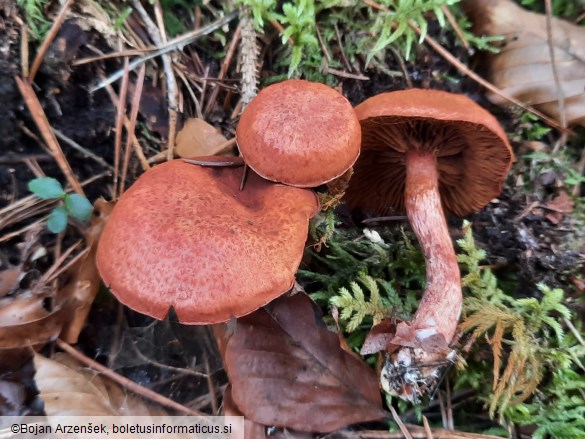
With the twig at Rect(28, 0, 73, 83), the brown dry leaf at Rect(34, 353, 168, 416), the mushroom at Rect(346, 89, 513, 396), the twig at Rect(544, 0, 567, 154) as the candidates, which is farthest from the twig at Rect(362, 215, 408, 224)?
the twig at Rect(28, 0, 73, 83)

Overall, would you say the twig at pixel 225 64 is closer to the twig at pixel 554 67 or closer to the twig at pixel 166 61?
the twig at pixel 166 61

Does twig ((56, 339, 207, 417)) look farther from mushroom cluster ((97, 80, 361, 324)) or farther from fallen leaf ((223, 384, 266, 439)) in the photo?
mushroom cluster ((97, 80, 361, 324))

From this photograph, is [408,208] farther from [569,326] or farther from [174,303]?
[174,303]

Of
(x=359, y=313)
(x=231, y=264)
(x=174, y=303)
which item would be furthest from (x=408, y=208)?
(x=174, y=303)

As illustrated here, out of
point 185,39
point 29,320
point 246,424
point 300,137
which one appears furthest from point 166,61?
point 246,424

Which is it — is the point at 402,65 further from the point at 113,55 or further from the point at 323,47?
the point at 113,55

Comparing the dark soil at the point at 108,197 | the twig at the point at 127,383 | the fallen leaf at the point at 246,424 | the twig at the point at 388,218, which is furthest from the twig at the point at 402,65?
the twig at the point at 127,383
